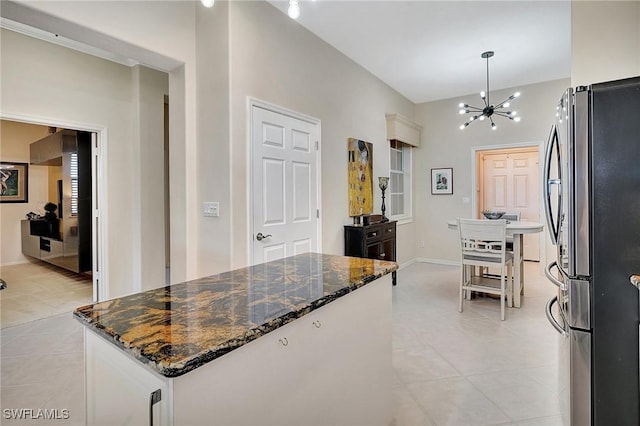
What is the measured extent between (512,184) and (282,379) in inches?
246

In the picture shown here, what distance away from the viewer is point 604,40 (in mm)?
2445

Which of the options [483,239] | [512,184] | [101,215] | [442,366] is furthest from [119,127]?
[512,184]

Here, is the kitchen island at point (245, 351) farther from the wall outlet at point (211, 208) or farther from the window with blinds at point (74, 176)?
the window with blinds at point (74, 176)

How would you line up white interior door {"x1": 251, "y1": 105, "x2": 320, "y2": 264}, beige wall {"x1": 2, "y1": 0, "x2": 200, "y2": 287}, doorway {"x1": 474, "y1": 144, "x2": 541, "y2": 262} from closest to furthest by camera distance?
beige wall {"x1": 2, "y1": 0, "x2": 200, "y2": 287} → white interior door {"x1": 251, "y1": 105, "x2": 320, "y2": 264} → doorway {"x1": 474, "y1": 144, "x2": 541, "y2": 262}

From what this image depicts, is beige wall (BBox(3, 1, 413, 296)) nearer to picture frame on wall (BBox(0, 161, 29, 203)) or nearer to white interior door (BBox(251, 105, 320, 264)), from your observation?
white interior door (BBox(251, 105, 320, 264))

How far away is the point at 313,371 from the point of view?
116 centimetres

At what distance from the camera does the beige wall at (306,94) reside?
2.68 meters

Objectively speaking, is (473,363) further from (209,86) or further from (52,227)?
(52,227)

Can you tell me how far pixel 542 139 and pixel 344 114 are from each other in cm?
322

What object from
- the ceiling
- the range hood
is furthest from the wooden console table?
the range hood

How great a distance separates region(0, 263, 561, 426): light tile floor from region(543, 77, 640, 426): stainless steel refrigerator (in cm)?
50

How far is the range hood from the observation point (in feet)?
15.1

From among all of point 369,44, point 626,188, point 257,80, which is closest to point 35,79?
point 257,80

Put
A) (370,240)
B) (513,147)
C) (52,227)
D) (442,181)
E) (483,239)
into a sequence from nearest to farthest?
(483,239), (370,240), (513,147), (52,227), (442,181)
